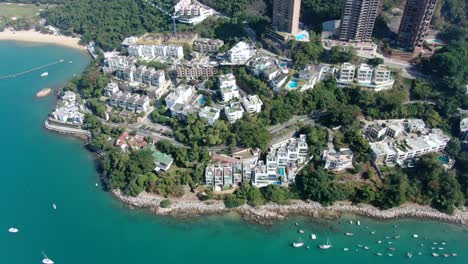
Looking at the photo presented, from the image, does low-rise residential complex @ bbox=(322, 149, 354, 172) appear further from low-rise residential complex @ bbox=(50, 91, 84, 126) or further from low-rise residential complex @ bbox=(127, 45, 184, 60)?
low-rise residential complex @ bbox=(50, 91, 84, 126)

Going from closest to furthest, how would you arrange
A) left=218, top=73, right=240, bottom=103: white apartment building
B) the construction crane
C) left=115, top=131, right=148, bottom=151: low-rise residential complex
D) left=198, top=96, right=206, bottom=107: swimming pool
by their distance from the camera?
left=115, top=131, right=148, bottom=151: low-rise residential complex < left=218, top=73, right=240, bottom=103: white apartment building < left=198, top=96, right=206, bottom=107: swimming pool < the construction crane

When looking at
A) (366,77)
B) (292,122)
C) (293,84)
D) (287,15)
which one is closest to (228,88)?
(293,84)

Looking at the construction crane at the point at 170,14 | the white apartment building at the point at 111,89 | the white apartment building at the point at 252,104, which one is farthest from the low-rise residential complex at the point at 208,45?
the white apartment building at the point at 252,104

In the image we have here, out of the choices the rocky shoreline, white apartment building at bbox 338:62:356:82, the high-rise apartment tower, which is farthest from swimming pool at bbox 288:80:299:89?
the rocky shoreline

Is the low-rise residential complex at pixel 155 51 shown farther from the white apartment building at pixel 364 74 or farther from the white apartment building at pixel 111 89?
the white apartment building at pixel 364 74

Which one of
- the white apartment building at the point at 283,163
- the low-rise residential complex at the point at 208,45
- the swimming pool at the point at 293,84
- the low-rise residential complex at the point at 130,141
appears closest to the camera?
the white apartment building at the point at 283,163

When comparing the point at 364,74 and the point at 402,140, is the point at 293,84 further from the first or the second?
the point at 402,140
